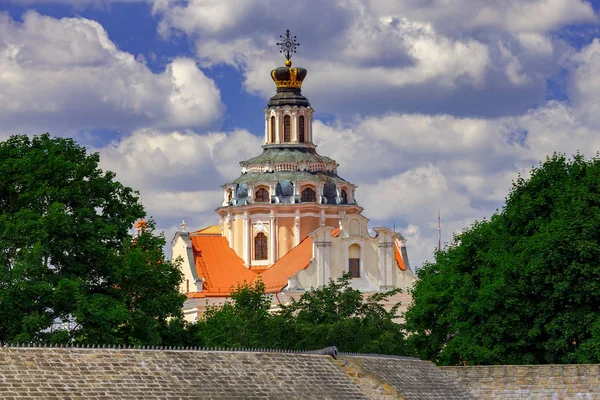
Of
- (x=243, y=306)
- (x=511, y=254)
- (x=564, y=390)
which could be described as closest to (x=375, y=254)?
(x=243, y=306)

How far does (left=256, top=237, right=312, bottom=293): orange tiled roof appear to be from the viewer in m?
113

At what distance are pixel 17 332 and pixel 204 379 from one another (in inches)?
715

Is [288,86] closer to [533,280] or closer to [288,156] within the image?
[288,156]

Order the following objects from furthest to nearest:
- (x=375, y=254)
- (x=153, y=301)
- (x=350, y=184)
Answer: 1. (x=350, y=184)
2. (x=375, y=254)
3. (x=153, y=301)

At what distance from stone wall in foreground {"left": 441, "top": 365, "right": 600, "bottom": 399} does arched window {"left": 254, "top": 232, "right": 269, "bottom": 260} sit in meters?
76.4

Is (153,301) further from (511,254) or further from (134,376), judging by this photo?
(134,376)

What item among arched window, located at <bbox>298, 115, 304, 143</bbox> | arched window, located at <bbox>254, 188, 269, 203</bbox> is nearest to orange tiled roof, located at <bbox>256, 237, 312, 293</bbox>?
arched window, located at <bbox>254, 188, 269, 203</bbox>

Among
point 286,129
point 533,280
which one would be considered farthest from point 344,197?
point 533,280

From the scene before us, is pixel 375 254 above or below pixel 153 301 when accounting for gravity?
above

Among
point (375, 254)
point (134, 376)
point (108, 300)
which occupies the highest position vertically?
point (375, 254)

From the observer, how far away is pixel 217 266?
12081 cm

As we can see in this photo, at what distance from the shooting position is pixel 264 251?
4803 inches

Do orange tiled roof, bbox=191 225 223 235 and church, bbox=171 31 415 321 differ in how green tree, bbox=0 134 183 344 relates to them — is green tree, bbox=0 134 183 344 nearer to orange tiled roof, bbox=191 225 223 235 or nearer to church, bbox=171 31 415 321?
church, bbox=171 31 415 321

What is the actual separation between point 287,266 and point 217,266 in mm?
7234
